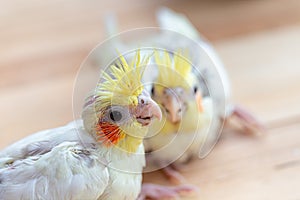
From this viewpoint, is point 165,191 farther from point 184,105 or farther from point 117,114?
point 117,114

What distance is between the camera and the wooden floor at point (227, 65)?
98 cm

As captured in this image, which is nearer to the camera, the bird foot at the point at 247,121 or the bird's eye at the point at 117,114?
the bird's eye at the point at 117,114

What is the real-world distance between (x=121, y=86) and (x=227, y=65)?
570 millimetres

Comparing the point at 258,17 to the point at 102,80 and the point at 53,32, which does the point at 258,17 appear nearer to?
the point at 53,32

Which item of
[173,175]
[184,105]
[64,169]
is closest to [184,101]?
[184,105]

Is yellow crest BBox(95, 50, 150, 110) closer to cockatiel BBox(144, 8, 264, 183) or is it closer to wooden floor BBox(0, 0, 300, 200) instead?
cockatiel BBox(144, 8, 264, 183)

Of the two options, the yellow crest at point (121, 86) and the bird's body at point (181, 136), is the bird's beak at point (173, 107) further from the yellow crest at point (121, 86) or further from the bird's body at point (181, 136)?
the yellow crest at point (121, 86)

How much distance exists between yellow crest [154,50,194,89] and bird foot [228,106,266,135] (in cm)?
23

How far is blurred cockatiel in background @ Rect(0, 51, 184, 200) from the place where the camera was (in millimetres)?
686

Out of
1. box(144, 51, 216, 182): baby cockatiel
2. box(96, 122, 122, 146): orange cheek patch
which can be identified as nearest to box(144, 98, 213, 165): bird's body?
box(144, 51, 216, 182): baby cockatiel

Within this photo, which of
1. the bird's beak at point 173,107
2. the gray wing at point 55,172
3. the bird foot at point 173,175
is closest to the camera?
the gray wing at point 55,172

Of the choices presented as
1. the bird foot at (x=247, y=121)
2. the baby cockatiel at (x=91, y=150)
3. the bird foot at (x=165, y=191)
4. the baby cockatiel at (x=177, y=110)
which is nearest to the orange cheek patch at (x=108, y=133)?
the baby cockatiel at (x=91, y=150)

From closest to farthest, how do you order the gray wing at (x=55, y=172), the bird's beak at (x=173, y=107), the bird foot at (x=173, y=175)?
the gray wing at (x=55, y=172) < the bird's beak at (x=173, y=107) < the bird foot at (x=173, y=175)

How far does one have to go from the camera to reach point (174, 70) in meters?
0.87
